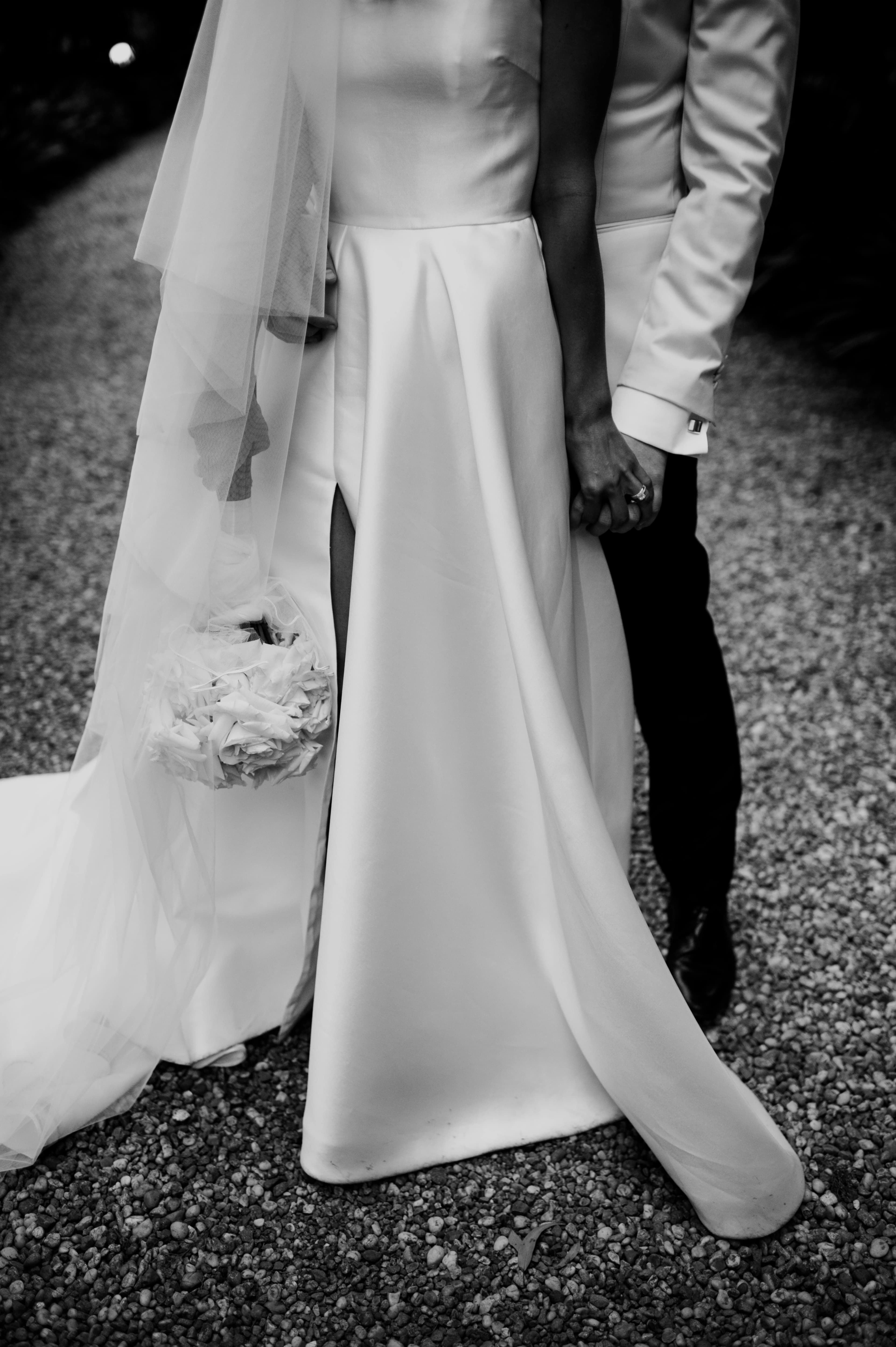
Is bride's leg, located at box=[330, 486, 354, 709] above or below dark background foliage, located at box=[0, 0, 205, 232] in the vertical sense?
above

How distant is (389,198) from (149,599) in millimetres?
748

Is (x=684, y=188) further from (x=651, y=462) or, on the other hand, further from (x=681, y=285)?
(x=651, y=462)

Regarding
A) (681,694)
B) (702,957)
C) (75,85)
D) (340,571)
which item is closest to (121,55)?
(340,571)

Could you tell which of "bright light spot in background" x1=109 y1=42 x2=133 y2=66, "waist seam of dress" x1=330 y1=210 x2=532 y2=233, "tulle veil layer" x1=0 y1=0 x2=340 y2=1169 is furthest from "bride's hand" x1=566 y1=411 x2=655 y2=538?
"bright light spot in background" x1=109 y1=42 x2=133 y2=66

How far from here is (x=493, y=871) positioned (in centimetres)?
191

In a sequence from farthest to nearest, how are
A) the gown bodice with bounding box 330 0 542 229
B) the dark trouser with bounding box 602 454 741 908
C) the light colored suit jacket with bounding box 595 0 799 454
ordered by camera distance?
1. the dark trouser with bounding box 602 454 741 908
2. the light colored suit jacket with bounding box 595 0 799 454
3. the gown bodice with bounding box 330 0 542 229

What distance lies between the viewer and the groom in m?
1.65

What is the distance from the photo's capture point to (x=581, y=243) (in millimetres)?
1669

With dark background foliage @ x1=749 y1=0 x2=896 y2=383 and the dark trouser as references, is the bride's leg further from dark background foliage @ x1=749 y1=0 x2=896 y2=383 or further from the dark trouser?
dark background foliage @ x1=749 y1=0 x2=896 y2=383

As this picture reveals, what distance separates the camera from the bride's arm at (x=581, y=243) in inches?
60.9

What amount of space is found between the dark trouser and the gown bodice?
21.3 inches

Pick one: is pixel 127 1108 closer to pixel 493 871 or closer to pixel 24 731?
pixel 493 871

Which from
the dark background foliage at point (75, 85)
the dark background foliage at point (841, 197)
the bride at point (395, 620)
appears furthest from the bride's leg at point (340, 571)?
the dark background foliage at point (75, 85)

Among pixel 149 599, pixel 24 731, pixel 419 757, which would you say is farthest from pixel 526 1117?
pixel 24 731
